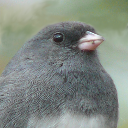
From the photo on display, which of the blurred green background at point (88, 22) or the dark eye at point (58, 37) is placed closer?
the dark eye at point (58, 37)

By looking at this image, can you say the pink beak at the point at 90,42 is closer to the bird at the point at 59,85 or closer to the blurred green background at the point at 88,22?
the bird at the point at 59,85

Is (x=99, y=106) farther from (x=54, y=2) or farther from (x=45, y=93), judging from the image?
(x=54, y=2)

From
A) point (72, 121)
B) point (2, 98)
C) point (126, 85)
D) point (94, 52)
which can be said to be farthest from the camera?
point (126, 85)

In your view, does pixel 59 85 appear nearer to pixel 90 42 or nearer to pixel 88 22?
pixel 90 42

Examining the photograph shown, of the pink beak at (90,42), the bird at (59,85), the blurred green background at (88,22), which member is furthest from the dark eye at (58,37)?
the blurred green background at (88,22)

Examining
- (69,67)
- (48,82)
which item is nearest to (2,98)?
(48,82)

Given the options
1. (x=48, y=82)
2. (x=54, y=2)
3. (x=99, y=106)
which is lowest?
(x=99, y=106)
